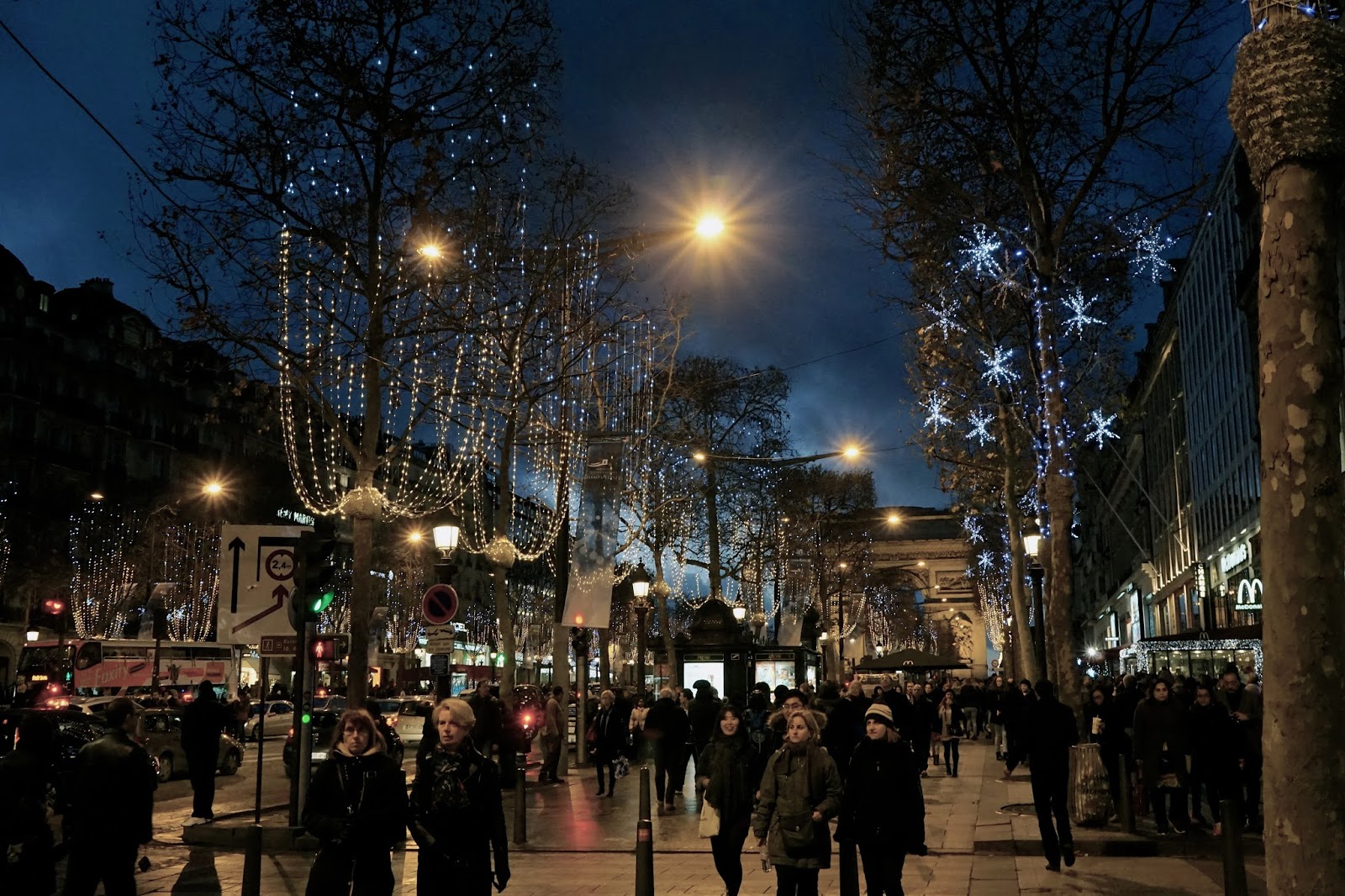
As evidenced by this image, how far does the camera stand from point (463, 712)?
6496mm

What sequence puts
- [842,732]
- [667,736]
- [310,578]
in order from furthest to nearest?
[667,736] < [842,732] < [310,578]

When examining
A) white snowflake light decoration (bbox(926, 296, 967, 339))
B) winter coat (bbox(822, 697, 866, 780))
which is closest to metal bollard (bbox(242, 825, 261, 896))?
winter coat (bbox(822, 697, 866, 780))

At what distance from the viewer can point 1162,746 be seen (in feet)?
47.9

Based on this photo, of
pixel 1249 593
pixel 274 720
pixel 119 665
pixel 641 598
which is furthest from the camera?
pixel 119 665

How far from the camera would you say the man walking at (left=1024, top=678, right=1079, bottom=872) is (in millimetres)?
11859

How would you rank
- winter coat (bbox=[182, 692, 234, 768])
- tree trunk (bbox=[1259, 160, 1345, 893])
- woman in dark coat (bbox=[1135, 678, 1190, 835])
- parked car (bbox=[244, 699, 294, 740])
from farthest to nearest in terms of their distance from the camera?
parked car (bbox=[244, 699, 294, 740]), winter coat (bbox=[182, 692, 234, 768]), woman in dark coat (bbox=[1135, 678, 1190, 835]), tree trunk (bbox=[1259, 160, 1345, 893])

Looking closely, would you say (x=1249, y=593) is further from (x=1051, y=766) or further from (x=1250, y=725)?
(x=1051, y=766)

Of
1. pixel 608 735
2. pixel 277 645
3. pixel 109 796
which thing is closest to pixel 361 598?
pixel 277 645

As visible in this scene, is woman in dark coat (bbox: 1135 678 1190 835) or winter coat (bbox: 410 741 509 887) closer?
winter coat (bbox: 410 741 509 887)

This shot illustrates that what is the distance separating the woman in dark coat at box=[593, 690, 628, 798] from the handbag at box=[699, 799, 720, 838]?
39.4ft

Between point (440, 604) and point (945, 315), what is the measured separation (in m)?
10.7

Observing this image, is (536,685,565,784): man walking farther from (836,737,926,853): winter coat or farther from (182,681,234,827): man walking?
(836,737,926,853): winter coat

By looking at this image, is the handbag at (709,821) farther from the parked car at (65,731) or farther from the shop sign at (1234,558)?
the shop sign at (1234,558)

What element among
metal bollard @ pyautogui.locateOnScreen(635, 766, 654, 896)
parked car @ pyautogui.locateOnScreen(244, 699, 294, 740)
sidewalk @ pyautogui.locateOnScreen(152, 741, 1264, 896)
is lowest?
parked car @ pyautogui.locateOnScreen(244, 699, 294, 740)
